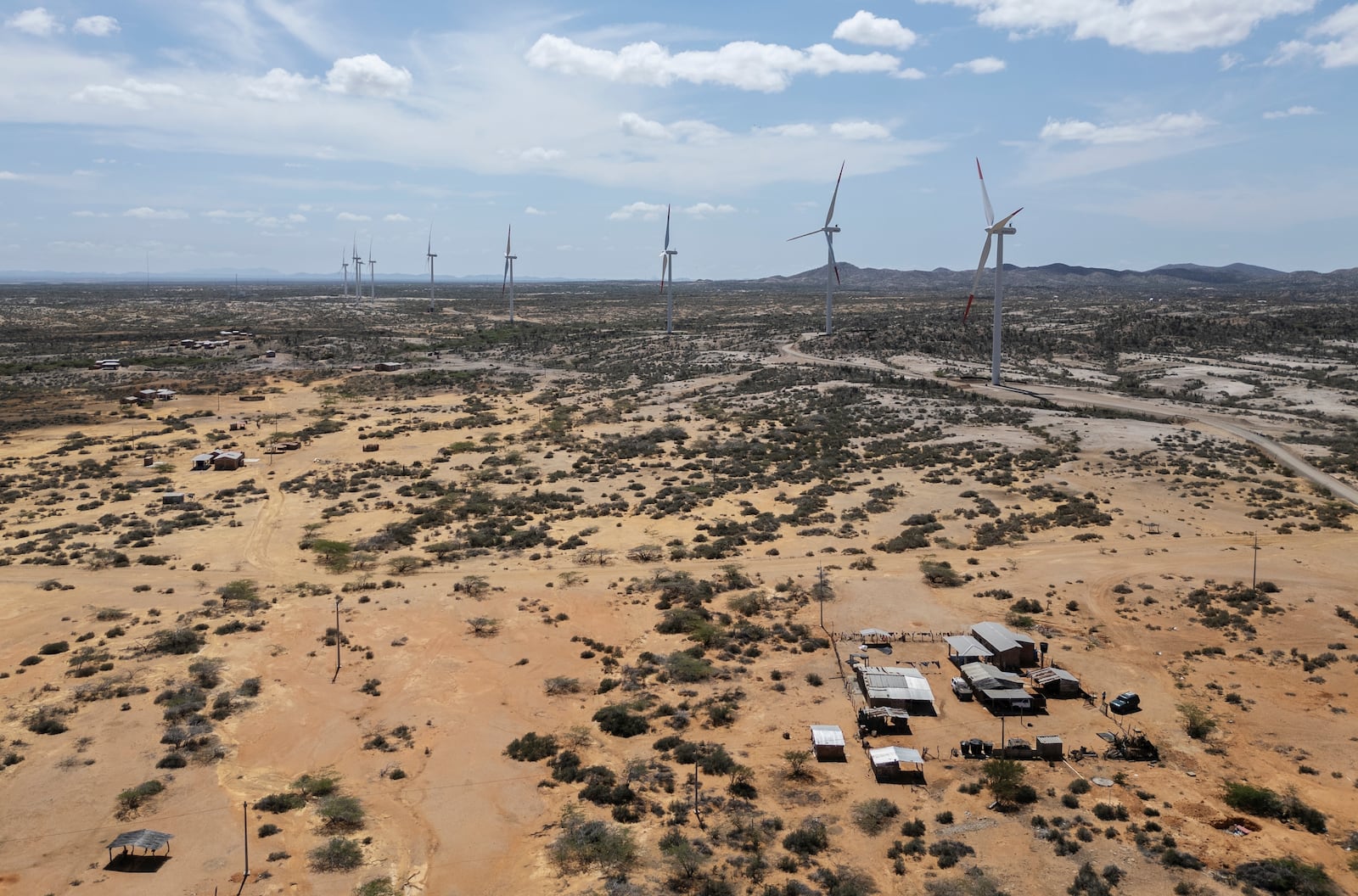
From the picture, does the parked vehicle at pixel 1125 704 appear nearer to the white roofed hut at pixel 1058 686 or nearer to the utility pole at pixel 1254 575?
the white roofed hut at pixel 1058 686

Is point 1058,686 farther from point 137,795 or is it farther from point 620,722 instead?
point 137,795

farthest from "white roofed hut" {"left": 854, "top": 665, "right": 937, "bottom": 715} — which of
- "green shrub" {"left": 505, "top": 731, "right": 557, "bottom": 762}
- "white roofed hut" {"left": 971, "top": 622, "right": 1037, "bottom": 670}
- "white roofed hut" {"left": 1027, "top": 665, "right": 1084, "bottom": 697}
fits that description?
"green shrub" {"left": 505, "top": 731, "right": 557, "bottom": 762}

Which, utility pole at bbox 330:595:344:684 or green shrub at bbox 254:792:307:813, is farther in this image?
utility pole at bbox 330:595:344:684

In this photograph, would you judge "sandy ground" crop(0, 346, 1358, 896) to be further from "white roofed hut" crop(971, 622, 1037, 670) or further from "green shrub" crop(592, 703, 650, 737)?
"white roofed hut" crop(971, 622, 1037, 670)

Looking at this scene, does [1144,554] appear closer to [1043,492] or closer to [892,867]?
[1043,492]

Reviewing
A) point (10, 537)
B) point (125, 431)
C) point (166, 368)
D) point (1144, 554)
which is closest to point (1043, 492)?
point (1144, 554)
